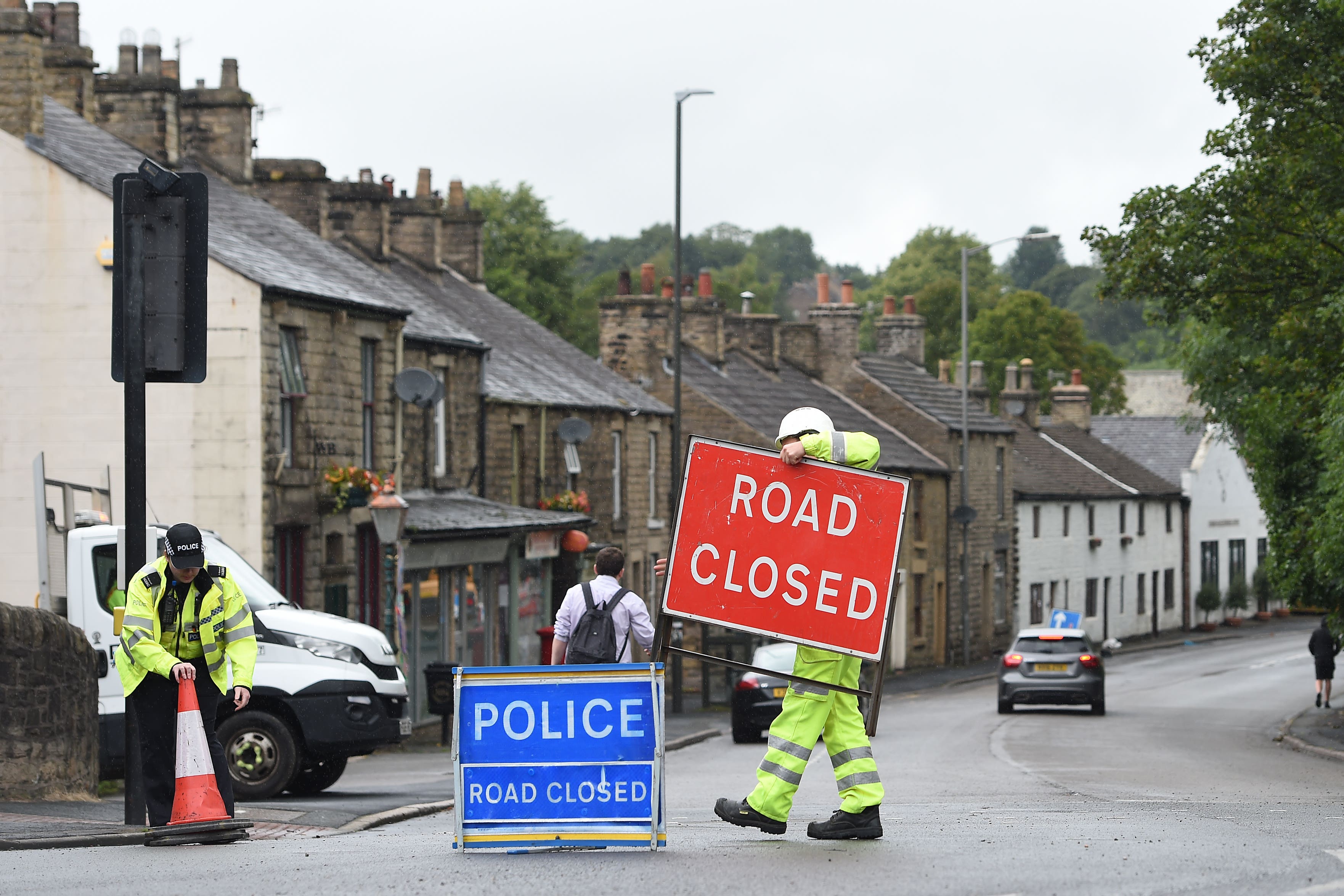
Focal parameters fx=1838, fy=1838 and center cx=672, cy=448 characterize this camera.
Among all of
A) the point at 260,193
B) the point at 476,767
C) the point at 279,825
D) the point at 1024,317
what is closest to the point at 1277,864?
the point at 476,767

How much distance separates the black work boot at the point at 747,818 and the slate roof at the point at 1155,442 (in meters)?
64.1

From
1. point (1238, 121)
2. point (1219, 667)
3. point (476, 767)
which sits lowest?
point (1219, 667)

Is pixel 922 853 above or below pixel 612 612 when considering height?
below

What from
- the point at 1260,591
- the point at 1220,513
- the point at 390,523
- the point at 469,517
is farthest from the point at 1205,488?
the point at 390,523

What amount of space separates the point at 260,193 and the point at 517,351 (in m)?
7.34

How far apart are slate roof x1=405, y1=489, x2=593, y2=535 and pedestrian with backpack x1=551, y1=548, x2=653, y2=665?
1174 cm

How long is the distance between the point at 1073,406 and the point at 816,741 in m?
64.4

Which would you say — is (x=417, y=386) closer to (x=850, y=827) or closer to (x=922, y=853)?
(x=850, y=827)

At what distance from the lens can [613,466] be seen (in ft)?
123

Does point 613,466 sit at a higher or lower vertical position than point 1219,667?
higher

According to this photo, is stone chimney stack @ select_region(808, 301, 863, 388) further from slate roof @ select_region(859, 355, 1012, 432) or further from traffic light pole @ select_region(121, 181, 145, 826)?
traffic light pole @ select_region(121, 181, 145, 826)

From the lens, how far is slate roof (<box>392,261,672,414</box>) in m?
34.2

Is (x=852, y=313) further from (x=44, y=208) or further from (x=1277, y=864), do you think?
(x=1277, y=864)

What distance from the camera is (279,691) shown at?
15148mm
